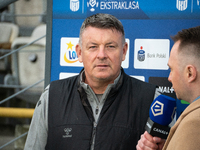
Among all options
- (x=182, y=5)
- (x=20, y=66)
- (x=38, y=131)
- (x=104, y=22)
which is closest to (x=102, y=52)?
(x=104, y=22)

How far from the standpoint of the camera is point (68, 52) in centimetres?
168

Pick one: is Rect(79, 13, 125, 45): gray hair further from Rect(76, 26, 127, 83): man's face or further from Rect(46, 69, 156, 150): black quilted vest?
Rect(46, 69, 156, 150): black quilted vest

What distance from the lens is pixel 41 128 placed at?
1300 mm

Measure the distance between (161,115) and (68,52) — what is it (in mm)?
875

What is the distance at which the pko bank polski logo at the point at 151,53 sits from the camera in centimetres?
158

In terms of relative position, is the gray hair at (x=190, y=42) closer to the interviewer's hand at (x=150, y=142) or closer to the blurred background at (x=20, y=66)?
the interviewer's hand at (x=150, y=142)

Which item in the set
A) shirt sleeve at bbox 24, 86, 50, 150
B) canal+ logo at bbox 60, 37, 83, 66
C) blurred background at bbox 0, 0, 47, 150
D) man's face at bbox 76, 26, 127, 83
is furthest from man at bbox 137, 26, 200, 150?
blurred background at bbox 0, 0, 47, 150

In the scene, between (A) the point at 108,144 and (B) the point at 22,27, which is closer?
(A) the point at 108,144

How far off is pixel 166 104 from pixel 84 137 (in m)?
0.45

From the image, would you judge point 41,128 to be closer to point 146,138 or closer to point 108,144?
point 108,144

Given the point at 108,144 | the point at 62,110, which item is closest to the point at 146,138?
the point at 108,144

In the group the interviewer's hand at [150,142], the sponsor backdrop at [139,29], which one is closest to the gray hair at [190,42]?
the interviewer's hand at [150,142]

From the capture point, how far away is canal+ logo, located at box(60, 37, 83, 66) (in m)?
1.67

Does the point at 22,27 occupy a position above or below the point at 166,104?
above
